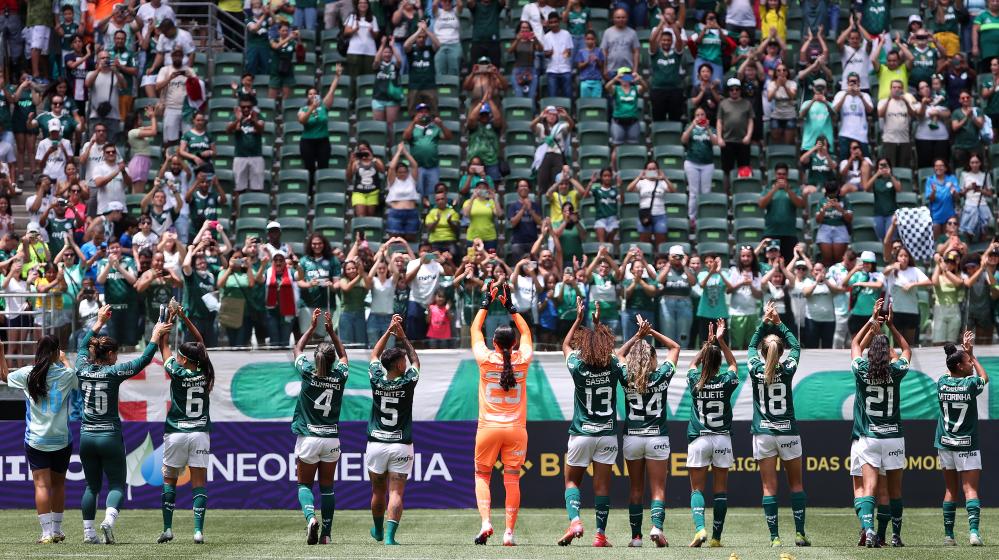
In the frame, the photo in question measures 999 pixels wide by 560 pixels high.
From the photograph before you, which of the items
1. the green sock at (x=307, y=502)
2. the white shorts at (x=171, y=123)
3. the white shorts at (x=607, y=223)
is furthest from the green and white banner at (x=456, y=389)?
the white shorts at (x=171, y=123)

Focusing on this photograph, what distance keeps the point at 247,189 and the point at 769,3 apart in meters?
10.5

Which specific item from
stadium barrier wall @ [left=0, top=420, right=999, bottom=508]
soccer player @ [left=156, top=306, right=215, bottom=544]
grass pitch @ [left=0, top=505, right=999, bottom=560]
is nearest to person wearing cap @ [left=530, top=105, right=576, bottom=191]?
stadium barrier wall @ [left=0, top=420, right=999, bottom=508]

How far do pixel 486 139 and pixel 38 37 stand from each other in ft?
29.5

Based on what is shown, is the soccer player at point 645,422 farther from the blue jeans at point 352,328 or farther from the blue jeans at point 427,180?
the blue jeans at point 427,180

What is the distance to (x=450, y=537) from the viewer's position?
15.6 meters

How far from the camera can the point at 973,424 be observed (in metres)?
14.8

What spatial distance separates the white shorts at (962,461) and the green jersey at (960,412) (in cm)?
5

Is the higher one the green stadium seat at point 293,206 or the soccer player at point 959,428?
the green stadium seat at point 293,206

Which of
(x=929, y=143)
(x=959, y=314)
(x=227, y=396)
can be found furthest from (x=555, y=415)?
(x=929, y=143)

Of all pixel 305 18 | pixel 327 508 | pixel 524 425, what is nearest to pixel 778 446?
pixel 524 425

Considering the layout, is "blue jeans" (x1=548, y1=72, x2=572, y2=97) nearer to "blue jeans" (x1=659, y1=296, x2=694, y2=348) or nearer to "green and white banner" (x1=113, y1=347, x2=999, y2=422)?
"blue jeans" (x1=659, y1=296, x2=694, y2=348)

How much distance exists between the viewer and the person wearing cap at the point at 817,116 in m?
25.3

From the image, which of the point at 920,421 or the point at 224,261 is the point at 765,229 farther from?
the point at 224,261

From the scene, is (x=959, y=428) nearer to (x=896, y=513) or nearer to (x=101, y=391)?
(x=896, y=513)
